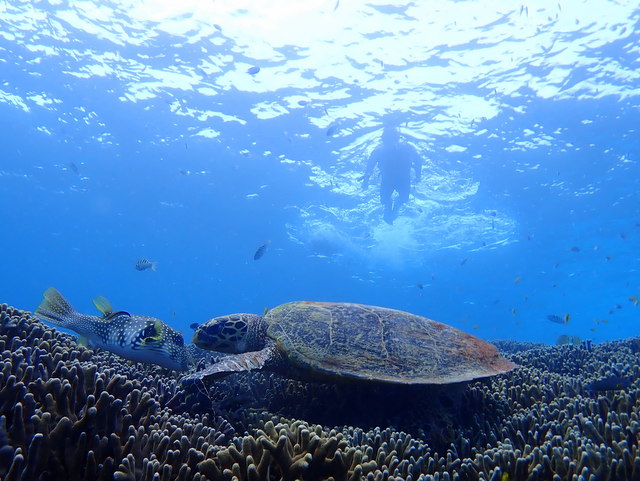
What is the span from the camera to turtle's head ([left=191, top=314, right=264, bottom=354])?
5578mm

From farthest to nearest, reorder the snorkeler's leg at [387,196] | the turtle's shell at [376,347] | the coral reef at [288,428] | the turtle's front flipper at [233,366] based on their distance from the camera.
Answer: the snorkeler's leg at [387,196] → the turtle's shell at [376,347] → the turtle's front flipper at [233,366] → the coral reef at [288,428]

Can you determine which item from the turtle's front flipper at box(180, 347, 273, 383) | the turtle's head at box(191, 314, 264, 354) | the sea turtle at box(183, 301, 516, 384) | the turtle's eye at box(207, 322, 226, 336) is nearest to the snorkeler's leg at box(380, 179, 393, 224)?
the sea turtle at box(183, 301, 516, 384)

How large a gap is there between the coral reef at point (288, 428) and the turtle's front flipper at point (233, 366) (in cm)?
18

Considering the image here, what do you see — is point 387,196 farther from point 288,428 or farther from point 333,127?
point 288,428

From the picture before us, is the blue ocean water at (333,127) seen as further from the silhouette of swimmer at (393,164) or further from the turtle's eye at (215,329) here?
the turtle's eye at (215,329)

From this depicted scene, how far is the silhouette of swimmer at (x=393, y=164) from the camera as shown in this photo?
26.0 m

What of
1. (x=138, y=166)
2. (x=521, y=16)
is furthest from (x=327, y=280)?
(x=521, y=16)

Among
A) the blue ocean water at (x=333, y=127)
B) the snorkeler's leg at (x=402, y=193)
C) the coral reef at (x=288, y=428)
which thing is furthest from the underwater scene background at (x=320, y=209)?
the snorkeler's leg at (x=402, y=193)

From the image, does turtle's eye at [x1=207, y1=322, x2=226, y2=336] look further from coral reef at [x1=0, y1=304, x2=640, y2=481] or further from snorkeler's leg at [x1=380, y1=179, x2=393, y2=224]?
snorkeler's leg at [x1=380, y1=179, x2=393, y2=224]

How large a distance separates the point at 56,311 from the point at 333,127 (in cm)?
1809

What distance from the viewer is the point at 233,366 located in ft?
14.0

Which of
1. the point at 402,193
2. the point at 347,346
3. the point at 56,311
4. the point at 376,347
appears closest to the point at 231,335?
the point at 347,346

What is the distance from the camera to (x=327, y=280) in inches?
2911

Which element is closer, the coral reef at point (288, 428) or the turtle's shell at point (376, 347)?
the coral reef at point (288, 428)
